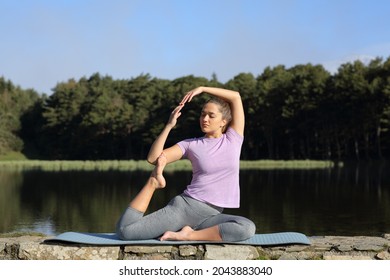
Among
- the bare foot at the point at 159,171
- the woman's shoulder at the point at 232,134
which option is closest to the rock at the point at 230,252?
the bare foot at the point at 159,171

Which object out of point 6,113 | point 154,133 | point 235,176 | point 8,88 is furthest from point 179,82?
point 235,176

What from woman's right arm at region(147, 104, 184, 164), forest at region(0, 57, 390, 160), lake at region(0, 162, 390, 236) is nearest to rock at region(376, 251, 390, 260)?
woman's right arm at region(147, 104, 184, 164)

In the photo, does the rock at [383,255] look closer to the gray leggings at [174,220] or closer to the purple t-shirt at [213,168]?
the gray leggings at [174,220]

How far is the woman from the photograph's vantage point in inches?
169

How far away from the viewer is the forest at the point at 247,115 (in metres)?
46.0

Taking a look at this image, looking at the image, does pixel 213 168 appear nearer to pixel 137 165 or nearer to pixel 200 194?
pixel 200 194

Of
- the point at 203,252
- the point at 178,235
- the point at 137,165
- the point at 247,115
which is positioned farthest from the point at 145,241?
the point at 247,115

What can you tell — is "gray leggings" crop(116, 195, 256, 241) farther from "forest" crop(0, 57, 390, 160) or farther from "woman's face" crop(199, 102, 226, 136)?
"forest" crop(0, 57, 390, 160)

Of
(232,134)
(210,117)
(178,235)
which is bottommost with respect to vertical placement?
(178,235)

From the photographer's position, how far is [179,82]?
6156 centimetres

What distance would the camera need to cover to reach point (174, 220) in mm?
4324

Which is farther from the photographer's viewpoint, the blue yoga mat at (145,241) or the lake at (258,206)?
the lake at (258,206)

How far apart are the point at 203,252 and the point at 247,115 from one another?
162 ft
